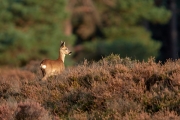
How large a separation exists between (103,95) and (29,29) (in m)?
26.9

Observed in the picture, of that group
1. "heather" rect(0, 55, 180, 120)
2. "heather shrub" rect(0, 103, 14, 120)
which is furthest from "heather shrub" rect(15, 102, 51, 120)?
"heather shrub" rect(0, 103, 14, 120)

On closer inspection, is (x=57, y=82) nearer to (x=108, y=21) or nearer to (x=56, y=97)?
(x=56, y=97)

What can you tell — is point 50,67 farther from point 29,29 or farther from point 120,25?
point 120,25

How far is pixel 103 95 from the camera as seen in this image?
39.9ft

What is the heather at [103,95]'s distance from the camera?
11555 mm

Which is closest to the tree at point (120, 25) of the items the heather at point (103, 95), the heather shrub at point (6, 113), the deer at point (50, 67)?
the deer at point (50, 67)

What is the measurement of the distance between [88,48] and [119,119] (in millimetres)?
33012

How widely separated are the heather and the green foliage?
902 inches

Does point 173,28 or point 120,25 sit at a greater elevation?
point 173,28

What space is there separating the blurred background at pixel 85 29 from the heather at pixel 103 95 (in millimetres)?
20344

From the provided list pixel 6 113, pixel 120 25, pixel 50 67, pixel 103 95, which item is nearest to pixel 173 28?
pixel 120 25

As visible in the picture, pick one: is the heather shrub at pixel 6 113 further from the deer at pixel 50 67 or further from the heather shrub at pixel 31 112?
the deer at pixel 50 67

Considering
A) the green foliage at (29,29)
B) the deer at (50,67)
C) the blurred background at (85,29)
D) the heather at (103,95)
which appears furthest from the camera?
the blurred background at (85,29)

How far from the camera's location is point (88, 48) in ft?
145
